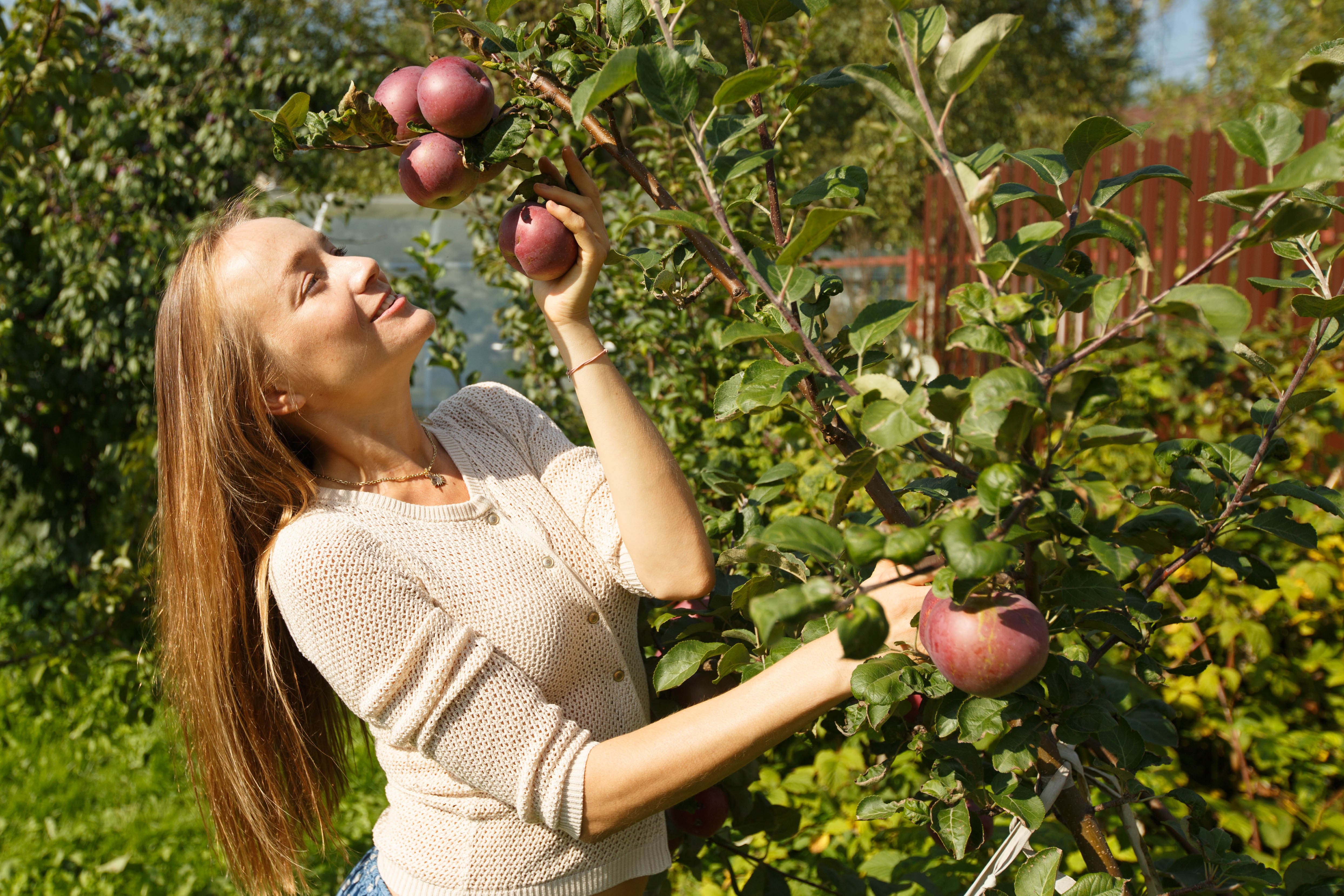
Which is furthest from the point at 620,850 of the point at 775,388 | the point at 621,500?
the point at 775,388

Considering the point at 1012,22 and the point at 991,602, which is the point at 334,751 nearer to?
the point at 991,602

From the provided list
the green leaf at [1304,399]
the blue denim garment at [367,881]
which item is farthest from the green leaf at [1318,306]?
the blue denim garment at [367,881]

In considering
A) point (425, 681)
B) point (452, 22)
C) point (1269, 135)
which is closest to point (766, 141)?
point (452, 22)

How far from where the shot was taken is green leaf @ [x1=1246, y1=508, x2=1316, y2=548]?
36.0 inches

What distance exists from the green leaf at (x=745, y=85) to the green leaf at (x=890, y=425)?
0.26m

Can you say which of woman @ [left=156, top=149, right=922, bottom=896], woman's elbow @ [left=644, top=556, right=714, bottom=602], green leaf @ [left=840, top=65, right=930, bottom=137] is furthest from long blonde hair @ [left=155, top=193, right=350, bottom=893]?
green leaf @ [left=840, top=65, right=930, bottom=137]

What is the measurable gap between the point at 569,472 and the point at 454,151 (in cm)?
49

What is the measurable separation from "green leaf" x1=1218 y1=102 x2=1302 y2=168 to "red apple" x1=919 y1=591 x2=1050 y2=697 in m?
0.35

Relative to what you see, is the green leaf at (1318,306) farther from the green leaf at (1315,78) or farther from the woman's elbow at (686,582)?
the woman's elbow at (686,582)

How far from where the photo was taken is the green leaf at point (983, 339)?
676mm

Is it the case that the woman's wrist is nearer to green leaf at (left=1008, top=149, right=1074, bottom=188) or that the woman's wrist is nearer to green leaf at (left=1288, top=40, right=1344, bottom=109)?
green leaf at (left=1008, top=149, right=1074, bottom=188)

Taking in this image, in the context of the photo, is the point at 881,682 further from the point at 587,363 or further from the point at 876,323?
the point at 587,363

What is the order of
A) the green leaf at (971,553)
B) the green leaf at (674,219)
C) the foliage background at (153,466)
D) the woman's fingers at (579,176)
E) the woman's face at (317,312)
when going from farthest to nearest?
the foliage background at (153,466) < the woman's face at (317,312) < the woman's fingers at (579,176) < the green leaf at (674,219) < the green leaf at (971,553)

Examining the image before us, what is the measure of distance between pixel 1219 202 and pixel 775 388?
1.16 feet
